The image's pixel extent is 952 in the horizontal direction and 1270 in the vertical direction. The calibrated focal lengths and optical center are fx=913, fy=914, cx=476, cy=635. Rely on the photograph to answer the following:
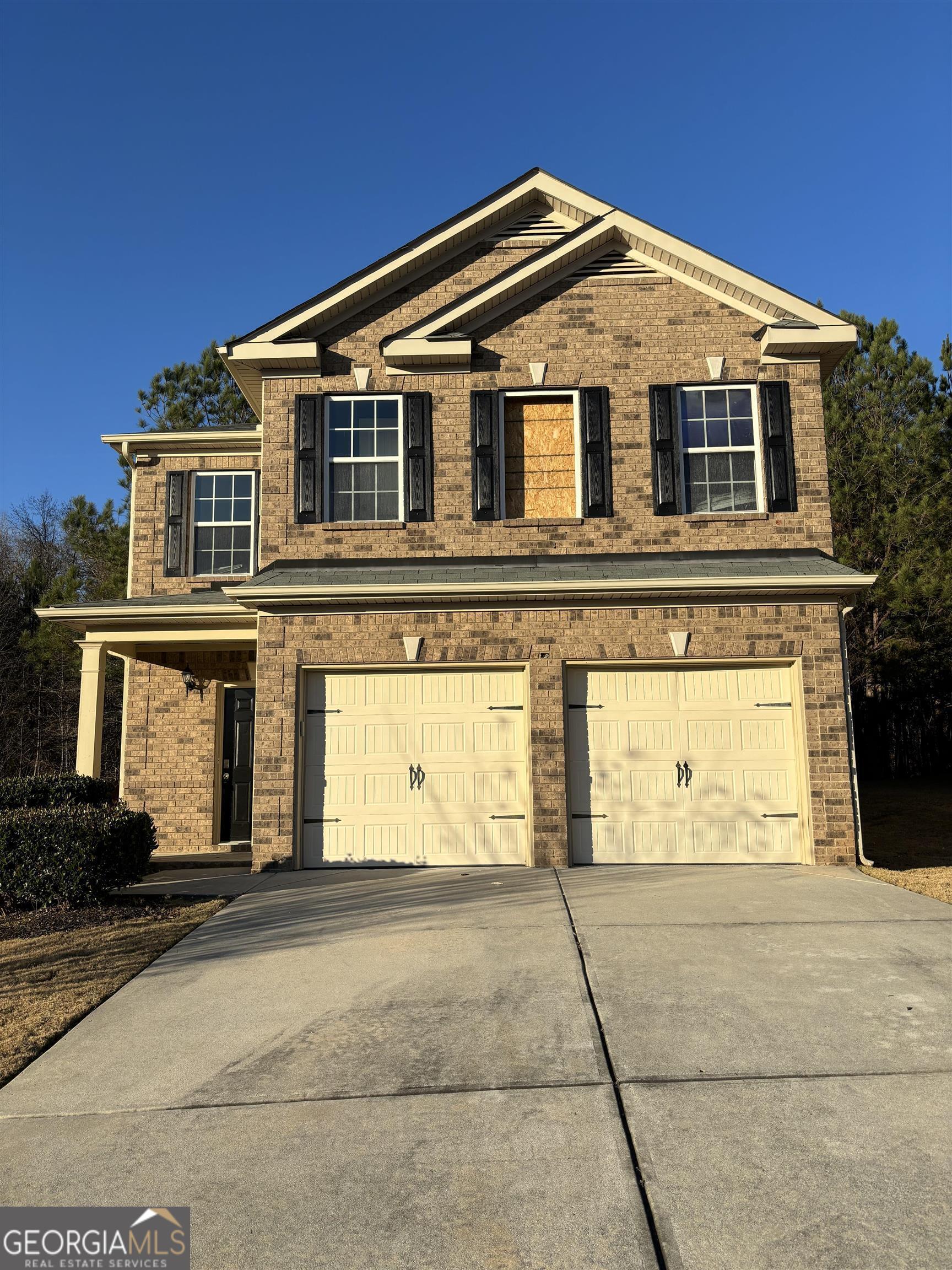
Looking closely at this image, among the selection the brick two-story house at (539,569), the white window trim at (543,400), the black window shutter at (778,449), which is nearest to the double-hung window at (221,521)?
the brick two-story house at (539,569)

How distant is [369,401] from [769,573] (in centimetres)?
544

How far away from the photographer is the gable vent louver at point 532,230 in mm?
12383

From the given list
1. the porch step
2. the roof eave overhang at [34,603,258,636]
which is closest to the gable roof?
the roof eave overhang at [34,603,258,636]

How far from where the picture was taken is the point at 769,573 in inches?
418

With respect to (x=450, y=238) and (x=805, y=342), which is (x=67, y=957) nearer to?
(x=450, y=238)

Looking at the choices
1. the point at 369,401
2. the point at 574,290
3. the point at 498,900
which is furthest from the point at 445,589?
the point at 574,290

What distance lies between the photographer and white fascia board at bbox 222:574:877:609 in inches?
413

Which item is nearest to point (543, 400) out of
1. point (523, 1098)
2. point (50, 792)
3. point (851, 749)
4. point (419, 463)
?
point (419, 463)

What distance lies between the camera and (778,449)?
1147cm

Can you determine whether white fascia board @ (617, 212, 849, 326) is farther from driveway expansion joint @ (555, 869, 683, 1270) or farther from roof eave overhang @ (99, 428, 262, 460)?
driveway expansion joint @ (555, 869, 683, 1270)

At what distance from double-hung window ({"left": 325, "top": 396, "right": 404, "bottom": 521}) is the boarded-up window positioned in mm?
1422

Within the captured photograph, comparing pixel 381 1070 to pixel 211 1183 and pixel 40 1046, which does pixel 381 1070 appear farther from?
pixel 40 1046

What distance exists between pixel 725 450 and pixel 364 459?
4598mm

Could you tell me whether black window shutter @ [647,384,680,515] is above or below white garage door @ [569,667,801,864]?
above
